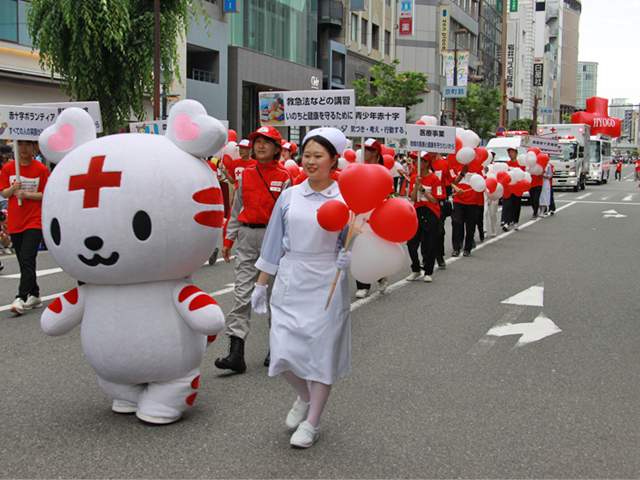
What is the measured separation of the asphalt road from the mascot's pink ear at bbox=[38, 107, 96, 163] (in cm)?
165

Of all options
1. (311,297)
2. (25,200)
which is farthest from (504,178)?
(311,297)

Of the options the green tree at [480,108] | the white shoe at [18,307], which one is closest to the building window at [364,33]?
the green tree at [480,108]

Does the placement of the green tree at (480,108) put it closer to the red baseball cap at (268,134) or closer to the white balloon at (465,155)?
the white balloon at (465,155)

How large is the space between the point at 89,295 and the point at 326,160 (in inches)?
63.7

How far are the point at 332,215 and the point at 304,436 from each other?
124cm

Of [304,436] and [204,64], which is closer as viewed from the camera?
[304,436]

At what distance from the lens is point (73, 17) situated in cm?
1337

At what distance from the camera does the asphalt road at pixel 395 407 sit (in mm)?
3445

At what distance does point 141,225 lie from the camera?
357 cm

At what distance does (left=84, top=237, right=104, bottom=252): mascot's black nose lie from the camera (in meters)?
3.55

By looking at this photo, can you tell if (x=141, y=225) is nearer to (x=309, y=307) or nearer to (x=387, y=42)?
(x=309, y=307)

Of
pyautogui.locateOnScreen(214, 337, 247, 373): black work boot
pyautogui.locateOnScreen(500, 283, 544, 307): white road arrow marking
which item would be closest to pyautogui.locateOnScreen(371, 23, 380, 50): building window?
pyautogui.locateOnScreen(500, 283, 544, 307): white road arrow marking

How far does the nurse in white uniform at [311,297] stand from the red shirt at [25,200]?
13.7 feet

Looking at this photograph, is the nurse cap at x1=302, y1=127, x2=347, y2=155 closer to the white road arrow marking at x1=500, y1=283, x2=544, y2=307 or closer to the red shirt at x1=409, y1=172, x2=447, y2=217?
the white road arrow marking at x1=500, y1=283, x2=544, y2=307
